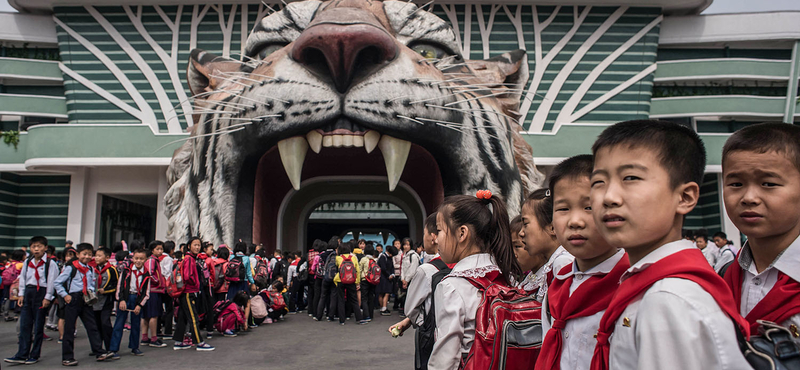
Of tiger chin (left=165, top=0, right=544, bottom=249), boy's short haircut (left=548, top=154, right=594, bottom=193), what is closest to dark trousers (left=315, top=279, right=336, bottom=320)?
tiger chin (left=165, top=0, right=544, bottom=249)

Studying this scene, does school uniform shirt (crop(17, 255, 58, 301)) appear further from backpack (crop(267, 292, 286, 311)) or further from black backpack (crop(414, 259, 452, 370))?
black backpack (crop(414, 259, 452, 370))

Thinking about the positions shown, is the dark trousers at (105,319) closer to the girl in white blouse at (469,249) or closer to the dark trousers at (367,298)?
the dark trousers at (367,298)

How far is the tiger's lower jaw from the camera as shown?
5.02 m

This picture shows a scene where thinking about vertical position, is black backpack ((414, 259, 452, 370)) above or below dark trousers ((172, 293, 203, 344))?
above

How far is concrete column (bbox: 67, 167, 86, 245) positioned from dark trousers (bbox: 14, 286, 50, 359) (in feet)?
30.1

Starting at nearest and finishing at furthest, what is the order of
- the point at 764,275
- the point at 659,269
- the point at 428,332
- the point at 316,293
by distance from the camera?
the point at 659,269 < the point at 764,275 < the point at 428,332 < the point at 316,293

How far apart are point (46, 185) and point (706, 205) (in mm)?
17479

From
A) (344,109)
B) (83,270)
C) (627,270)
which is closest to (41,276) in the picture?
(83,270)

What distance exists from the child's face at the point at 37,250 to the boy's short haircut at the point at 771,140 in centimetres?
546

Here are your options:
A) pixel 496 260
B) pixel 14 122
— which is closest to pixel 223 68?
pixel 496 260

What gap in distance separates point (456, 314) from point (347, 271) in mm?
5535

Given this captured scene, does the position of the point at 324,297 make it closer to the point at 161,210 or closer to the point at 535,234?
the point at 535,234

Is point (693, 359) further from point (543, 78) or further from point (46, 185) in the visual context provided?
point (46, 185)

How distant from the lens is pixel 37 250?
5.03 meters
